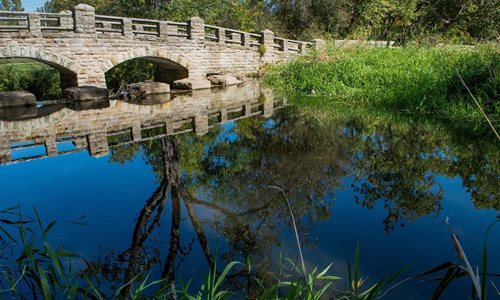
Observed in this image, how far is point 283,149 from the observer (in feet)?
21.6

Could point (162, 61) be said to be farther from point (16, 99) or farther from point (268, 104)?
point (268, 104)

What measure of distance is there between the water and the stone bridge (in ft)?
20.9

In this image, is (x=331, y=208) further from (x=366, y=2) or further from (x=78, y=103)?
(x=366, y=2)

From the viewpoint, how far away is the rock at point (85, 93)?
1376 centimetres

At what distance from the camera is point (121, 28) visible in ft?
51.5

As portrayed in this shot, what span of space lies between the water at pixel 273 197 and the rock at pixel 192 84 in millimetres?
8586

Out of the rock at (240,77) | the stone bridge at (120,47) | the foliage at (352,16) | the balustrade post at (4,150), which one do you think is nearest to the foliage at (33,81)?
the stone bridge at (120,47)

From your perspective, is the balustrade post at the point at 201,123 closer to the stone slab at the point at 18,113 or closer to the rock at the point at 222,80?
the stone slab at the point at 18,113

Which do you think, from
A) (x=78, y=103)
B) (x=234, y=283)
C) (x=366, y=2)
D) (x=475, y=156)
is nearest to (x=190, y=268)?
(x=234, y=283)

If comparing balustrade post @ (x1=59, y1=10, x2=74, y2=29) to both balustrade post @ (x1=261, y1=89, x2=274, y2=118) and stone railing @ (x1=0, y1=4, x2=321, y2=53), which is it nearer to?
stone railing @ (x1=0, y1=4, x2=321, y2=53)

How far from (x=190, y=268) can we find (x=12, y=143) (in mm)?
5979

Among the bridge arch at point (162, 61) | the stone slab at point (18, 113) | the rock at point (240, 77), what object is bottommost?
the stone slab at point (18, 113)

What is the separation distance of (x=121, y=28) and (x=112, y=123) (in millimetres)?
7764

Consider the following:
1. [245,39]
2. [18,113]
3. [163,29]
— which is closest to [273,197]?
[18,113]
